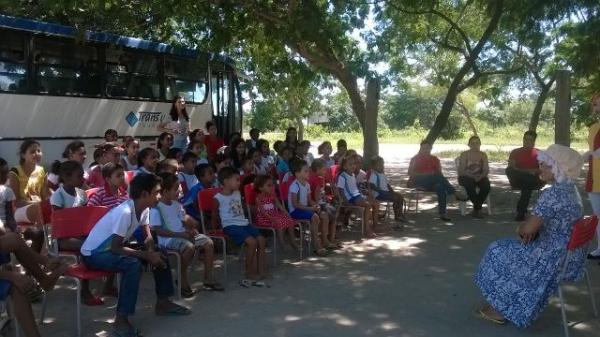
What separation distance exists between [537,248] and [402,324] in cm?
115

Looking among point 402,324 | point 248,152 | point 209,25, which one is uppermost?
point 209,25

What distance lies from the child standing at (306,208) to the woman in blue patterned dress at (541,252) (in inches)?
103

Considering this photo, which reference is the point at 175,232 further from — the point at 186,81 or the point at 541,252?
the point at 186,81

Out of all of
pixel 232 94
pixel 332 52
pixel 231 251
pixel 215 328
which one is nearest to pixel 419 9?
pixel 332 52

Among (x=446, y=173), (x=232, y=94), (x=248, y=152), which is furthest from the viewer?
(x=446, y=173)

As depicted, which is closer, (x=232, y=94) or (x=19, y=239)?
(x=19, y=239)

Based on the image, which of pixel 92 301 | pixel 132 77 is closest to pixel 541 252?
pixel 92 301

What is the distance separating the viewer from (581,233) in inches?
165

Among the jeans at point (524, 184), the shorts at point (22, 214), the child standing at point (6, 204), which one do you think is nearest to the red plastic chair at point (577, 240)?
the child standing at point (6, 204)

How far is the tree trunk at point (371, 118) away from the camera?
10.4 metres

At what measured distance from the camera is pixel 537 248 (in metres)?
4.41

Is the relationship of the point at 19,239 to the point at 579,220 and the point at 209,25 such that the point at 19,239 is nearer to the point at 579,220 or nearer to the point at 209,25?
the point at 579,220

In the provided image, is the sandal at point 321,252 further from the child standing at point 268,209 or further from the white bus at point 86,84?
the white bus at point 86,84

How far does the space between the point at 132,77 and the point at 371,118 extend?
174 inches
